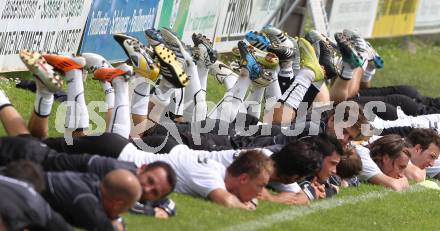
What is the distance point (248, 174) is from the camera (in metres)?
9.29

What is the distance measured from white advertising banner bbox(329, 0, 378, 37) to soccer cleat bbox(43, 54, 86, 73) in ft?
34.8

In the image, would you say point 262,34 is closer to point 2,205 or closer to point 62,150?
point 62,150

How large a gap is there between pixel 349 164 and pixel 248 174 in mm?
2320

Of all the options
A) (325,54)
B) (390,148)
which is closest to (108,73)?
(390,148)

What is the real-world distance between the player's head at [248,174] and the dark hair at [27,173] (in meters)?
2.34

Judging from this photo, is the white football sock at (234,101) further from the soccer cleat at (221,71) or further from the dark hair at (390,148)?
the dark hair at (390,148)

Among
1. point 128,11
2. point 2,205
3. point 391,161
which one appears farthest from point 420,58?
point 2,205

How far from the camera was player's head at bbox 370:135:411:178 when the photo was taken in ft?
39.7

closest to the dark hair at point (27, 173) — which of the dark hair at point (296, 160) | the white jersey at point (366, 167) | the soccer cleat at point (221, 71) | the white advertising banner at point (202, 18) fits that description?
the dark hair at point (296, 160)

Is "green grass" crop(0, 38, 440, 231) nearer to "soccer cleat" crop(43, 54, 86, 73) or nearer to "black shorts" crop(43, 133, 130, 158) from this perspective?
"black shorts" crop(43, 133, 130, 158)

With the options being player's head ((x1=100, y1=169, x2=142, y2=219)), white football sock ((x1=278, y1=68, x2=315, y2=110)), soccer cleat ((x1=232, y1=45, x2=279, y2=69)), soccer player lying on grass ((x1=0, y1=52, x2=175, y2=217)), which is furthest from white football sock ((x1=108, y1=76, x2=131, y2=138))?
white football sock ((x1=278, y1=68, x2=315, y2=110))

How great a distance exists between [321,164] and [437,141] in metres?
3.25

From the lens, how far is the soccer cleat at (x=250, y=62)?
40.7 ft

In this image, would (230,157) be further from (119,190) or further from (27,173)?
(27,173)
